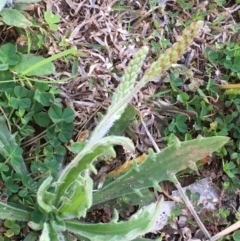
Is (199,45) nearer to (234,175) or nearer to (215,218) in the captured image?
(234,175)

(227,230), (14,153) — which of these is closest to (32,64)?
(14,153)

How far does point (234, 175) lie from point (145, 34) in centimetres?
68

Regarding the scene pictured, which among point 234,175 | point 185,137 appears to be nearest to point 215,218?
point 234,175

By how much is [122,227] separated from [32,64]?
2.20 ft

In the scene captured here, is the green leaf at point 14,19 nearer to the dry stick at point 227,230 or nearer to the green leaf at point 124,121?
the green leaf at point 124,121

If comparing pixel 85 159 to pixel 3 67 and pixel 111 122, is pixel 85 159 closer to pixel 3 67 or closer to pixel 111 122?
pixel 111 122

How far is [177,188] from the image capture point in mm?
1866

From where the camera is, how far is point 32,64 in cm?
178

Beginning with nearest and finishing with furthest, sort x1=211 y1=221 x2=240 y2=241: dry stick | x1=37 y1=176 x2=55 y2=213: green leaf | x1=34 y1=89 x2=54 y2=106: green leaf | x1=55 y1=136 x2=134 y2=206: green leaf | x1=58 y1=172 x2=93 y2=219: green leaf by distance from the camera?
x1=55 y1=136 x2=134 y2=206: green leaf
x1=58 y1=172 x2=93 y2=219: green leaf
x1=37 y1=176 x2=55 y2=213: green leaf
x1=34 y1=89 x2=54 y2=106: green leaf
x1=211 y1=221 x2=240 y2=241: dry stick

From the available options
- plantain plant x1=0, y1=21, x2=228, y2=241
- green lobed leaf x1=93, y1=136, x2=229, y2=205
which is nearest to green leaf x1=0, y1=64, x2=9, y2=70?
plantain plant x1=0, y1=21, x2=228, y2=241

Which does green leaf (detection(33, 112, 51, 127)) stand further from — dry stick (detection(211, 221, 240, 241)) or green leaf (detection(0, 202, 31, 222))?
dry stick (detection(211, 221, 240, 241))

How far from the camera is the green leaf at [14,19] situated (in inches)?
69.4

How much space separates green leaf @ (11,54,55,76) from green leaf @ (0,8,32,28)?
0.11 meters

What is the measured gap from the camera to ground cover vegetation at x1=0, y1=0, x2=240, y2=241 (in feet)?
5.38
